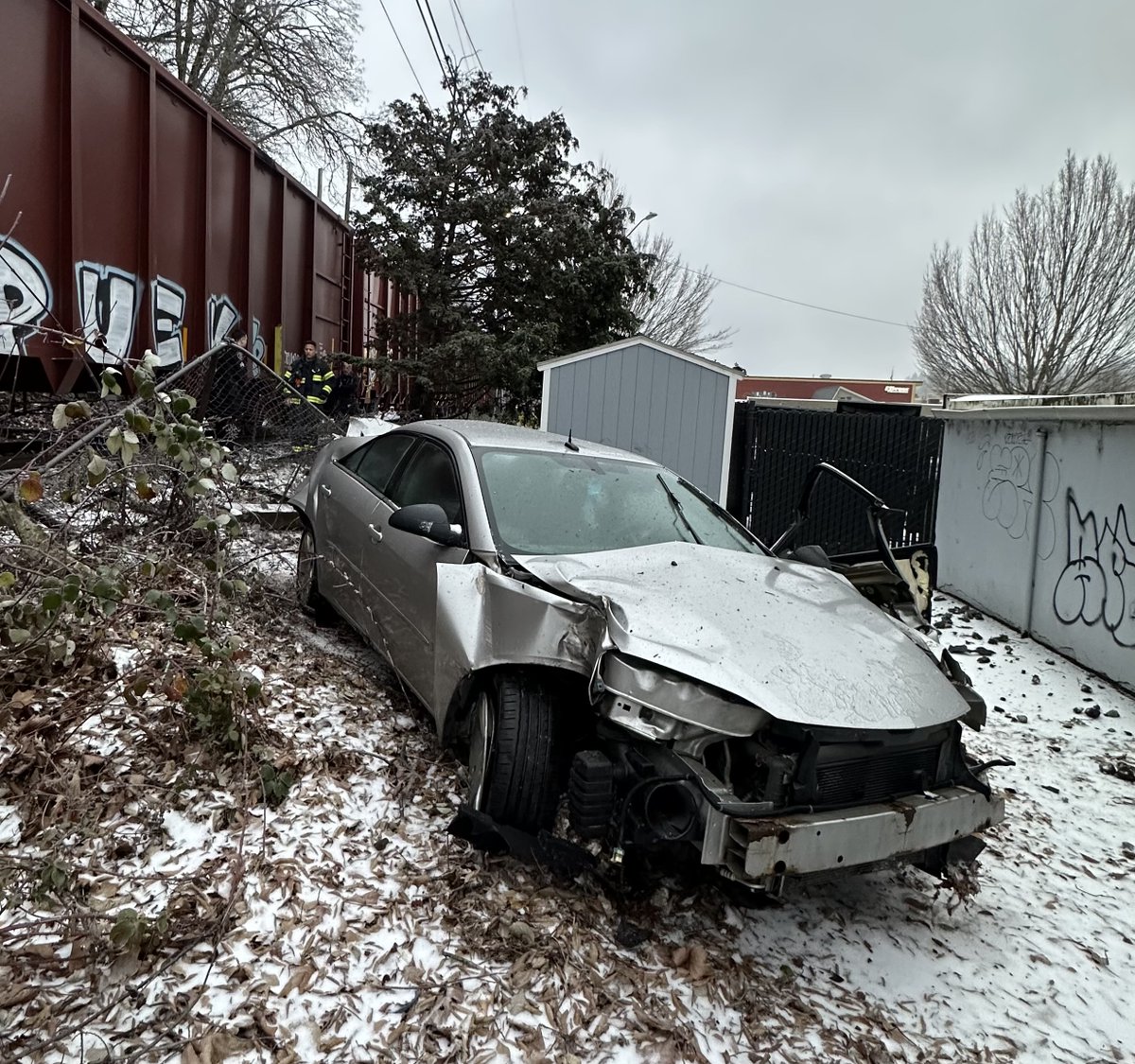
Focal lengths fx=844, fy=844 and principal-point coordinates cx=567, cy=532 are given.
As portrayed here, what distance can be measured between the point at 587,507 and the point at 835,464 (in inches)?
246

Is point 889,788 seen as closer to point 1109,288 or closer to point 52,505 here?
point 52,505

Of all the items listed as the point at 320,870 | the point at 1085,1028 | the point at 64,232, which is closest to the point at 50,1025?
the point at 320,870

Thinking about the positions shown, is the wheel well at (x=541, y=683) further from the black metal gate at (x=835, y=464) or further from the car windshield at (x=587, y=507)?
the black metal gate at (x=835, y=464)

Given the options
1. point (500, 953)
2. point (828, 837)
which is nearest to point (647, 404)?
point (828, 837)

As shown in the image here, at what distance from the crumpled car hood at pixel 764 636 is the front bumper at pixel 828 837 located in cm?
29

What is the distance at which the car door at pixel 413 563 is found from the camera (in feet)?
12.1

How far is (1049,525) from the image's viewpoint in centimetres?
734

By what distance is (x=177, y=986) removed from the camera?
93.0 inches

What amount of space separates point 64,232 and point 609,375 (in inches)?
199

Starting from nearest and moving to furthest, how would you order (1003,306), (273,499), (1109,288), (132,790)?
(132,790) < (273,499) < (1109,288) < (1003,306)

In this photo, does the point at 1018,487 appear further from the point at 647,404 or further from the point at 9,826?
the point at 9,826

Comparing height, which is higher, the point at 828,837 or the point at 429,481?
the point at 429,481

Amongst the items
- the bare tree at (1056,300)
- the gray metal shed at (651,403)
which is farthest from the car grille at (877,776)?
the bare tree at (1056,300)

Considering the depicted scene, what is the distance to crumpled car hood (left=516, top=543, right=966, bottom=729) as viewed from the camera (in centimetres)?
274
